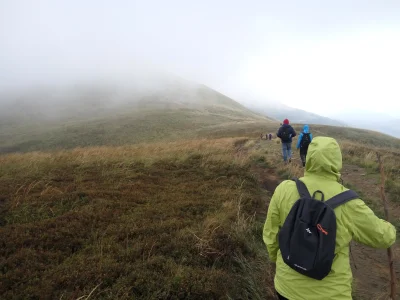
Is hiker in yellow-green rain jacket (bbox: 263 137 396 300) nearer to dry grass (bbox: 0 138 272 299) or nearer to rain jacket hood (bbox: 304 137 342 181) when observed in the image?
rain jacket hood (bbox: 304 137 342 181)

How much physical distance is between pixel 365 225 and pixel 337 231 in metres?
0.29

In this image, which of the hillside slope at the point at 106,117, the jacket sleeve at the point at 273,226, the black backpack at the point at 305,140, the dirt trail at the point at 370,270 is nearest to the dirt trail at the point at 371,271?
the dirt trail at the point at 370,270

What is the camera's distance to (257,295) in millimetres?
3863

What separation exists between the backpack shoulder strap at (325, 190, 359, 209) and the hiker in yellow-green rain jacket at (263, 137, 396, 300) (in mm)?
47

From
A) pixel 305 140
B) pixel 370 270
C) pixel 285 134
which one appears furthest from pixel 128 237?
pixel 285 134

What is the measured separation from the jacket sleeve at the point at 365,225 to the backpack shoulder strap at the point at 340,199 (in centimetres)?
6

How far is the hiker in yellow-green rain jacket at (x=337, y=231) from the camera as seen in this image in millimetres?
2502

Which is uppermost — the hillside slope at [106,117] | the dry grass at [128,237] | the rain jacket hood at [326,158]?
the rain jacket hood at [326,158]

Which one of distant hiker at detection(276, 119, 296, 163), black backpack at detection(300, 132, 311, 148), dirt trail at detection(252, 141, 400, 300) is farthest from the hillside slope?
dirt trail at detection(252, 141, 400, 300)

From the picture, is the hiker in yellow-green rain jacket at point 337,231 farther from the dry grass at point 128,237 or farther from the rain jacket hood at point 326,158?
the dry grass at point 128,237

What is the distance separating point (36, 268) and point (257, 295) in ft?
10.9

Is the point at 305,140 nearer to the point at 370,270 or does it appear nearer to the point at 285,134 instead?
the point at 285,134

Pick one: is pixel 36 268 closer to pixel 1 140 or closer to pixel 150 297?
pixel 150 297

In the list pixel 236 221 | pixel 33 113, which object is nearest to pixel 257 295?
pixel 236 221
